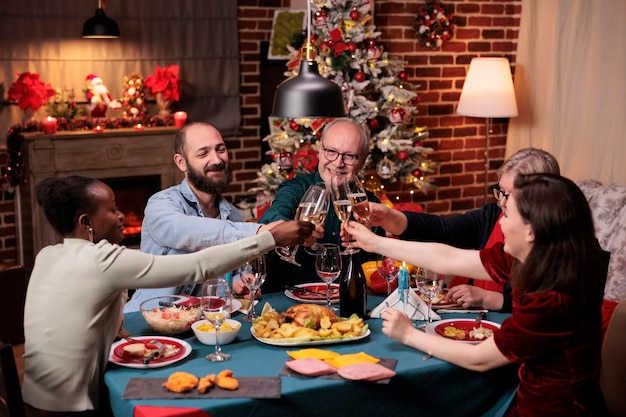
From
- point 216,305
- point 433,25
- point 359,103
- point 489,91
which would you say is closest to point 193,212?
point 216,305

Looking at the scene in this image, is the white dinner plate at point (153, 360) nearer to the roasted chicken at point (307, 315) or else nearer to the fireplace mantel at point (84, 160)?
the roasted chicken at point (307, 315)

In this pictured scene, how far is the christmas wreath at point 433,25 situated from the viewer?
6.16m

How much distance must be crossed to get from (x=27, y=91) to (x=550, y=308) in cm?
433

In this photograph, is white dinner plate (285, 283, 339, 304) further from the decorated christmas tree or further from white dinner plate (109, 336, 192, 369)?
the decorated christmas tree

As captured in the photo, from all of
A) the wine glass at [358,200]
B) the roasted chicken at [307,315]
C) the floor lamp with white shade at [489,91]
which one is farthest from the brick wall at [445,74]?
the roasted chicken at [307,315]

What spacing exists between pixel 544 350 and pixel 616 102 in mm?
4093

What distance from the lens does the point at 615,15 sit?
5.67 metres

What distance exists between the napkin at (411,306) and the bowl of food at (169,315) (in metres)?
0.60

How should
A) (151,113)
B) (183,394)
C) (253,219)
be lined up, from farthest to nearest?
(151,113), (253,219), (183,394)

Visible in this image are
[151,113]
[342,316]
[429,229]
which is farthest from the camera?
[151,113]

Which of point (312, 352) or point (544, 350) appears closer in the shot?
point (544, 350)

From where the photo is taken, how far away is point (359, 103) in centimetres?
542

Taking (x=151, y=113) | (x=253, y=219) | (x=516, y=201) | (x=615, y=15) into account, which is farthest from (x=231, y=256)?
(x=615, y=15)

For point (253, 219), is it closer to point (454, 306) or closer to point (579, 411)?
point (454, 306)
